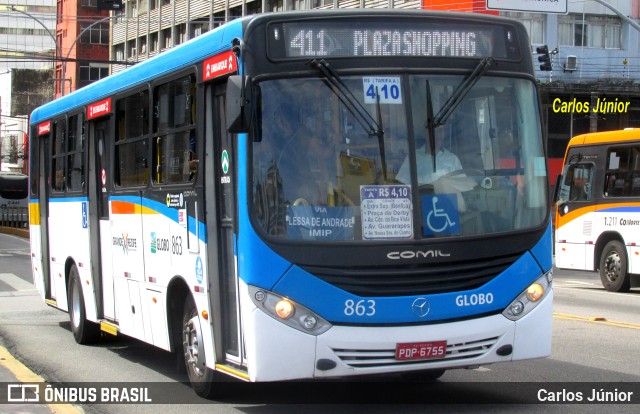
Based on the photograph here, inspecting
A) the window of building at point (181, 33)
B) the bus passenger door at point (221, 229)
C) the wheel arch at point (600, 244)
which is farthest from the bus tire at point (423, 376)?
the window of building at point (181, 33)

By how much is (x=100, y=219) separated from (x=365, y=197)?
495 cm

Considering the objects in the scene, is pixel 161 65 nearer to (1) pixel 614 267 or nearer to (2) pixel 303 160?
(2) pixel 303 160

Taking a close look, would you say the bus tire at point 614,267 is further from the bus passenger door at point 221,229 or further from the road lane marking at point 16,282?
the bus passenger door at point 221,229

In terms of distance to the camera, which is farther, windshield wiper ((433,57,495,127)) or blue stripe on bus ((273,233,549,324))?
windshield wiper ((433,57,495,127))

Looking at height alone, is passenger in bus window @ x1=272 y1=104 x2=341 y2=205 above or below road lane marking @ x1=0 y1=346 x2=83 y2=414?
above

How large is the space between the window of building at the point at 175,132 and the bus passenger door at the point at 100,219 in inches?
73.5

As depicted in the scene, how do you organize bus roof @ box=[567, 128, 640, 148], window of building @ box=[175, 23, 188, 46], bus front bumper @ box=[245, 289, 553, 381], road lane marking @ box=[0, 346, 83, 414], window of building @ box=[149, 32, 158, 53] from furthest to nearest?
window of building @ box=[149, 32, 158, 53]
window of building @ box=[175, 23, 188, 46]
bus roof @ box=[567, 128, 640, 148]
road lane marking @ box=[0, 346, 83, 414]
bus front bumper @ box=[245, 289, 553, 381]

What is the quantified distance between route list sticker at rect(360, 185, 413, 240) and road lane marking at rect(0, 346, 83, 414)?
284 cm

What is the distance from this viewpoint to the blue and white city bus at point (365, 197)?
24.2 feet

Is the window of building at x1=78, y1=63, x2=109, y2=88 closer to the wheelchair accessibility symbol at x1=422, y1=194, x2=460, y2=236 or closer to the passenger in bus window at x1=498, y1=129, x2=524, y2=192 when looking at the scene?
the passenger in bus window at x1=498, y1=129, x2=524, y2=192

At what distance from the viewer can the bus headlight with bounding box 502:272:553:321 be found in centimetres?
780

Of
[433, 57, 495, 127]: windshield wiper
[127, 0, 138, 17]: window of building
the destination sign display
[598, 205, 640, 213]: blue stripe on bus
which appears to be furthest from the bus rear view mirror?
[127, 0, 138, 17]: window of building

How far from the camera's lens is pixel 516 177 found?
26.3 ft

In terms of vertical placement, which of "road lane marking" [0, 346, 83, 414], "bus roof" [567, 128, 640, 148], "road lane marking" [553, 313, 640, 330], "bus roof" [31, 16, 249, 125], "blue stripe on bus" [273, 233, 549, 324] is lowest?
"road lane marking" [553, 313, 640, 330]
